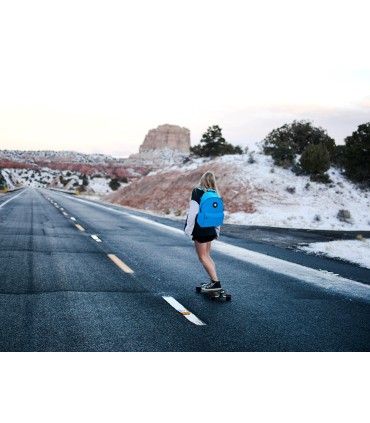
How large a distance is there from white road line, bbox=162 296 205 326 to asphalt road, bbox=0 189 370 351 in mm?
14

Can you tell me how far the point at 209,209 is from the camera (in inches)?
262

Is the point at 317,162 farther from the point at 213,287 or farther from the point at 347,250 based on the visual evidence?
the point at 213,287

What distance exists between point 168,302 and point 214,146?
36.5m

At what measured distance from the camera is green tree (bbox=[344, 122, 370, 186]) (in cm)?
2892

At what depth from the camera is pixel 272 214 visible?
24500 mm

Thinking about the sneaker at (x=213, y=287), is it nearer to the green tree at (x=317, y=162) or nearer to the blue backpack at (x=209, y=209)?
the blue backpack at (x=209, y=209)

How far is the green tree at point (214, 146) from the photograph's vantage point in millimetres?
41750

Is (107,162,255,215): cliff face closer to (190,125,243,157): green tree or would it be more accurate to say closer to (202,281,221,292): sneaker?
(190,125,243,157): green tree

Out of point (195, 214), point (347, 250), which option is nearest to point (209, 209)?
point (195, 214)

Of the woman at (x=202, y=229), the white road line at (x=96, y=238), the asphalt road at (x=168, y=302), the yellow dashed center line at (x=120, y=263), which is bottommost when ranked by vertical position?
the white road line at (x=96, y=238)

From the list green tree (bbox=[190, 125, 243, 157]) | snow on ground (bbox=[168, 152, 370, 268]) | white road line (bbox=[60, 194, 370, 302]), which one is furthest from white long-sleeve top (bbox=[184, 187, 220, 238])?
green tree (bbox=[190, 125, 243, 157])

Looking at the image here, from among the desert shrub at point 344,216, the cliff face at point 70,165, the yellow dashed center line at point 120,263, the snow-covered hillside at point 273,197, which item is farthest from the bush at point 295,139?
the cliff face at point 70,165

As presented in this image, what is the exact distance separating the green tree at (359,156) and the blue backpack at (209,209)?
24.4m

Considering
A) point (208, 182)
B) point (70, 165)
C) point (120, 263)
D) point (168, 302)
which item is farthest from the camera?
point (70, 165)
